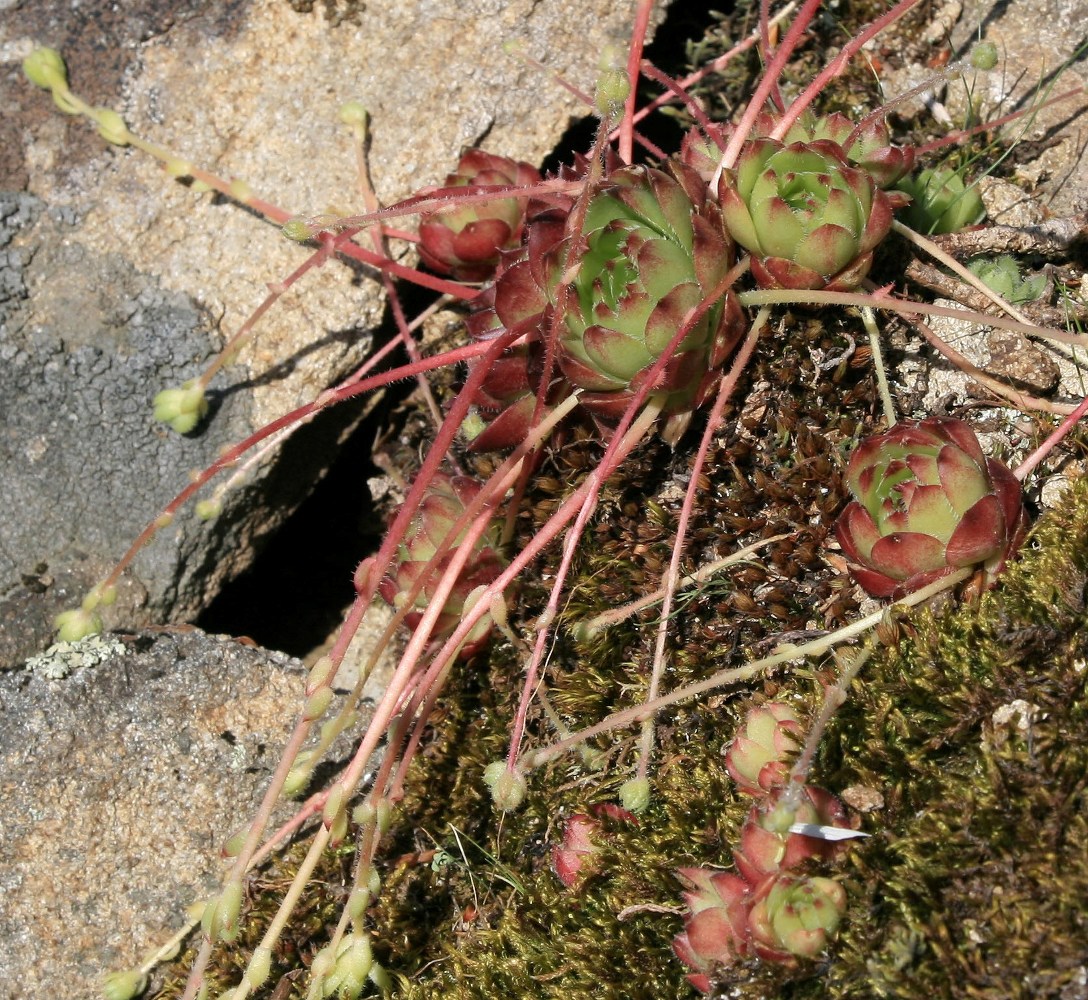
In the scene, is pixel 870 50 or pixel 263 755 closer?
pixel 263 755

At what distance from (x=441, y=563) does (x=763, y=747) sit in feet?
2.72

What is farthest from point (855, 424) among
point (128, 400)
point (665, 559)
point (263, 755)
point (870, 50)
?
point (128, 400)

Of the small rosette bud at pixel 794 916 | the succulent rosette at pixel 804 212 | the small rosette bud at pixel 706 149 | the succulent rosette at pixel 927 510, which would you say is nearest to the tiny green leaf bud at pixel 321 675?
the small rosette bud at pixel 794 916

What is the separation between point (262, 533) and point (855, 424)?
155cm

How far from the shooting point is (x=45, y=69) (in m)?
2.77

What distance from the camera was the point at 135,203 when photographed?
112 inches

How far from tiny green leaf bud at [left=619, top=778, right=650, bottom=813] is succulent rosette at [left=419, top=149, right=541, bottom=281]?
1.34 m

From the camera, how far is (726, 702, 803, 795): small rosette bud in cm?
184

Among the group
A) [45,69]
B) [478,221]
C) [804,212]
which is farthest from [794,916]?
[45,69]

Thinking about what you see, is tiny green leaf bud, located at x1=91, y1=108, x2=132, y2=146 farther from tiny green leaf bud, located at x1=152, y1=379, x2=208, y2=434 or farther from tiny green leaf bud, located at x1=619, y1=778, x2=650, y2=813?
tiny green leaf bud, located at x1=619, y1=778, x2=650, y2=813

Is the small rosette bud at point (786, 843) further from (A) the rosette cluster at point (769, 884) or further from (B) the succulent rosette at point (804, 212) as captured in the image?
(B) the succulent rosette at point (804, 212)

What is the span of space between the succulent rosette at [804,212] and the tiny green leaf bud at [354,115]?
3.56ft

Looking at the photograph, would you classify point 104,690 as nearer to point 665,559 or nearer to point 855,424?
point 665,559

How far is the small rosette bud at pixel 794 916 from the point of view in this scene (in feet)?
5.44
